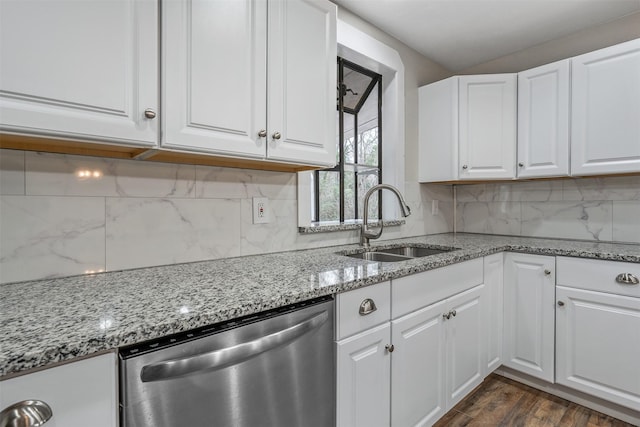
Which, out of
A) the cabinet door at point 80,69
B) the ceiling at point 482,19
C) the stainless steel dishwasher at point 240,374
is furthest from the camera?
the ceiling at point 482,19

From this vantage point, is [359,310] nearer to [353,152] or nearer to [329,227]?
[329,227]

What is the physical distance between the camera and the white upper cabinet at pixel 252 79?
1.08 metres

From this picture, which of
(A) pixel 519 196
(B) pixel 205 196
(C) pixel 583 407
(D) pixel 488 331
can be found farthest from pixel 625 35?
(B) pixel 205 196

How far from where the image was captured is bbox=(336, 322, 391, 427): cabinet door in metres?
1.14

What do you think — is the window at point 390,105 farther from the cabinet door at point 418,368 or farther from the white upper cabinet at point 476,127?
the cabinet door at point 418,368

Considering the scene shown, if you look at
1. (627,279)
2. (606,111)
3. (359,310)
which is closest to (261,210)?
(359,310)

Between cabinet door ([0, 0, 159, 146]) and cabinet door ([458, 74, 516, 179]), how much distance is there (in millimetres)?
2044

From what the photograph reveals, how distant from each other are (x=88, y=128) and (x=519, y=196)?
8.93ft

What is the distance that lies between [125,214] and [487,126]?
2284 mm

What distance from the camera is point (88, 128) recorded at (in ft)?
3.00

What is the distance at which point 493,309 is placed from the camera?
6.51 feet

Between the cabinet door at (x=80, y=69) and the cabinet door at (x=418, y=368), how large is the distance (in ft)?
3.91

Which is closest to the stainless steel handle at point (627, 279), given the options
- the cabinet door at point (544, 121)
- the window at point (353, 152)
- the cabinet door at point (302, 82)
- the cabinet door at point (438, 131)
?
the cabinet door at point (544, 121)

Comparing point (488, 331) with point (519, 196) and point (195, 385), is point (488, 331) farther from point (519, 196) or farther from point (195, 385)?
point (195, 385)
